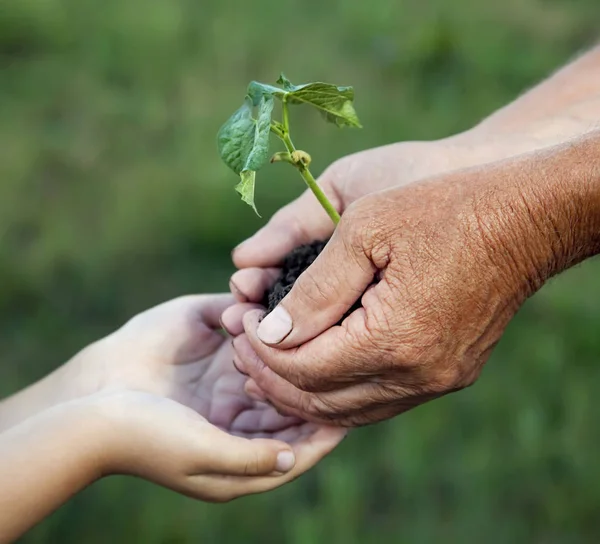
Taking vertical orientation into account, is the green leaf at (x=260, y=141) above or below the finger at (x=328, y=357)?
above

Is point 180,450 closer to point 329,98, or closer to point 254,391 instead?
point 254,391

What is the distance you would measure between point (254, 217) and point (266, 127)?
1809 mm

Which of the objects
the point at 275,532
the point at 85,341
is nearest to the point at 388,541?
the point at 275,532

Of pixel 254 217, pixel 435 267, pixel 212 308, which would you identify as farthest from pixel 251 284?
pixel 254 217

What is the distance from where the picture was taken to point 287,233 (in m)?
1.93

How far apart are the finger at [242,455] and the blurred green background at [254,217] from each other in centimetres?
75

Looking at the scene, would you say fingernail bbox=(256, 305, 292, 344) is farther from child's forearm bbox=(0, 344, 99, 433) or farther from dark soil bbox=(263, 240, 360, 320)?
child's forearm bbox=(0, 344, 99, 433)

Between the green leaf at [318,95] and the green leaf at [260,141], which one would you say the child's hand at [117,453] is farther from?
the green leaf at [318,95]

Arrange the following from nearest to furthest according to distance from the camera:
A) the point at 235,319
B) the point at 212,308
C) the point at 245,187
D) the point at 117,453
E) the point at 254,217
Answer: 1. the point at 245,187
2. the point at 117,453
3. the point at 235,319
4. the point at 212,308
5. the point at 254,217

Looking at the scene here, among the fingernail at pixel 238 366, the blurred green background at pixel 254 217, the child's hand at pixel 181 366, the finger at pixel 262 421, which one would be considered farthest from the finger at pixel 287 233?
the blurred green background at pixel 254 217

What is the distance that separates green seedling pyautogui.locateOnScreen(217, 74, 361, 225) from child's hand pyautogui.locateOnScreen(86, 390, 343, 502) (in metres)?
0.51

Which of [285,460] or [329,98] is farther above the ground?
[329,98]

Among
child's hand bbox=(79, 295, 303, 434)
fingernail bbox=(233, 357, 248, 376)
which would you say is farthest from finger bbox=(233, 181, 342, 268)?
fingernail bbox=(233, 357, 248, 376)

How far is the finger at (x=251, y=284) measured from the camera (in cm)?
183
